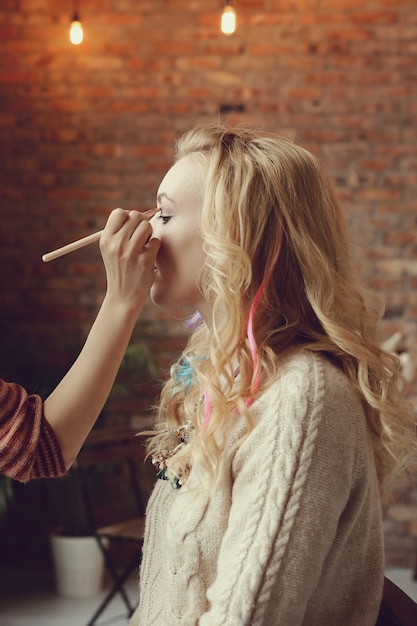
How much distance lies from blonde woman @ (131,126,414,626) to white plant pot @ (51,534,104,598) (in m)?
1.90

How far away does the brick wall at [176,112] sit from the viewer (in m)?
3.31

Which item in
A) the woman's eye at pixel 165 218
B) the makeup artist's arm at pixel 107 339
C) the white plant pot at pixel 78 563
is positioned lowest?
the white plant pot at pixel 78 563

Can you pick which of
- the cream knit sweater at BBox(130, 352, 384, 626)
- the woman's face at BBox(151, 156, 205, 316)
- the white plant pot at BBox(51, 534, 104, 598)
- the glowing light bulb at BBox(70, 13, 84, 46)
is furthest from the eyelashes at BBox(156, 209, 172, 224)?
the glowing light bulb at BBox(70, 13, 84, 46)

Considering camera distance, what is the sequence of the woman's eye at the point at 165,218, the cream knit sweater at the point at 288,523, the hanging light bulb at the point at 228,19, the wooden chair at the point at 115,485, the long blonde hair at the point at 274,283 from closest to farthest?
the cream knit sweater at the point at 288,523 < the long blonde hair at the point at 274,283 < the woman's eye at the point at 165,218 < the wooden chair at the point at 115,485 < the hanging light bulb at the point at 228,19

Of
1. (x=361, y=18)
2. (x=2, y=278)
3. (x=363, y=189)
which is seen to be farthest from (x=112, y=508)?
(x=361, y=18)

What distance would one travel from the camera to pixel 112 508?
3420 mm

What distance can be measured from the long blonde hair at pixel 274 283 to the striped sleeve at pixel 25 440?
181mm

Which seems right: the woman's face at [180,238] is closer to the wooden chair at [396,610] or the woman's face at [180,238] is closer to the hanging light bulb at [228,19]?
the wooden chair at [396,610]

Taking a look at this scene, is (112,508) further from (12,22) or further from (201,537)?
(201,537)

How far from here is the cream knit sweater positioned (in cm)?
86

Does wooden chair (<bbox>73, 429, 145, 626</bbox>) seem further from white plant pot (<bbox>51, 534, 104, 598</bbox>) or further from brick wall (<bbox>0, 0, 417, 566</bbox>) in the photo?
brick wall (<bbox>0, 0, 417, 566</bbox>)

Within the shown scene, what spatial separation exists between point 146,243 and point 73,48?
8.41ft

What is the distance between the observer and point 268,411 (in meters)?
0.94

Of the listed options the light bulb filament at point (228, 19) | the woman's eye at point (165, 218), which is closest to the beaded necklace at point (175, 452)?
the woman's eye at point (165, 218)
